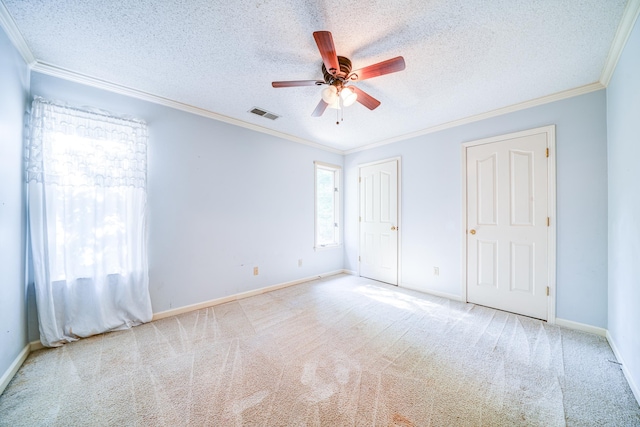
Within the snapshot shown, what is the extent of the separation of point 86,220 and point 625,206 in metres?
4.63

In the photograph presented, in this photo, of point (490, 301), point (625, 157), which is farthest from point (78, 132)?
point (490, 301)

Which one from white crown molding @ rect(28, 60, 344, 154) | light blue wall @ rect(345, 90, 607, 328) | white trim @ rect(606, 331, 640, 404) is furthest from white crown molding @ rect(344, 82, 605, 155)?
white trim @ rect(606, 331, 640, 404)

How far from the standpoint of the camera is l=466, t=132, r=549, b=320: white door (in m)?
2.57

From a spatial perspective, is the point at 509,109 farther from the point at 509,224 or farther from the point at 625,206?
the point at 625,206

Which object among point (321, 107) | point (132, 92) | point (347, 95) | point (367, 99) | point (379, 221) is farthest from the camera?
point (379, 221)

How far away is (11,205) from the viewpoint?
1740mm

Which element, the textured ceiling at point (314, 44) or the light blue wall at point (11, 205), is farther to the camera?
the light blue wall at point (11, 205)

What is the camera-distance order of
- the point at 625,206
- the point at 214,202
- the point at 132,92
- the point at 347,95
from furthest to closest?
the point at 214,202 < the point at 132,92 < the point at 347,95 < the point at 625,206

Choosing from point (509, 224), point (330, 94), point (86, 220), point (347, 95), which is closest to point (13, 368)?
point (86, 220)

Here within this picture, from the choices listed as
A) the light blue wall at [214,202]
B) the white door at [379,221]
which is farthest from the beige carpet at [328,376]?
the white door at [379,221]

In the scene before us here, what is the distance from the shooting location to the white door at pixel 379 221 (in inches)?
152

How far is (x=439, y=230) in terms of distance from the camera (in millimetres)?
3363

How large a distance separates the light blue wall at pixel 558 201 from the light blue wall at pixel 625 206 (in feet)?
0.49

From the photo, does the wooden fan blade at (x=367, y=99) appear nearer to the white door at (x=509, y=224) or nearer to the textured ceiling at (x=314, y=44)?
the textured ceiling at (x=314, y=44)
